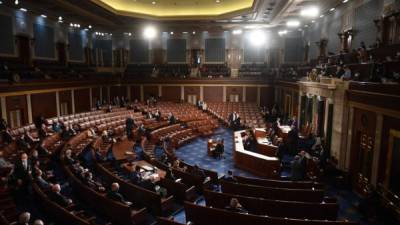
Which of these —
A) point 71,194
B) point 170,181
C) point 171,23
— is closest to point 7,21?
point 171,23

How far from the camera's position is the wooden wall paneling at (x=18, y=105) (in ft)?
47.7

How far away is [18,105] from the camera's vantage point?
15.1 meters

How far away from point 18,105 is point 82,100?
5714 millimetres

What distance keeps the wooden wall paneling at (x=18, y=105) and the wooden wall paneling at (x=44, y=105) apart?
56 centimetres

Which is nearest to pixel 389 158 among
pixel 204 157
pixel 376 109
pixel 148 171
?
pixel 376 109

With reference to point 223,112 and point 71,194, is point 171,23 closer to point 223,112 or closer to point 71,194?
point 223,112

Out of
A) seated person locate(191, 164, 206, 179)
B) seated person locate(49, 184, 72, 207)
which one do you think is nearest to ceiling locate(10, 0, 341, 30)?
seated person locate(191, 164, 206, 179)

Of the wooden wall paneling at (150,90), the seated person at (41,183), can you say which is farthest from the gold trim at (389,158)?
the wooden wall paneling at (150,90)

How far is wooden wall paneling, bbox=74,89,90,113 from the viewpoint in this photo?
2009 cm

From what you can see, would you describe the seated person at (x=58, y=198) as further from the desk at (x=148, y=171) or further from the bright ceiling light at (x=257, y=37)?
the bright ceiling light at (x=257, y=37)

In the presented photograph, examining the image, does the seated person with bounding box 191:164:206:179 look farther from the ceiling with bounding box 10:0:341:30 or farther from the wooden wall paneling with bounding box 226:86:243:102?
the wooden wall paneling with bounding box 226:86:243:102

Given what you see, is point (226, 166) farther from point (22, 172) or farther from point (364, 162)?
point (22, 172)

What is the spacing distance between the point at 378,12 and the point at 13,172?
1529 centimetres

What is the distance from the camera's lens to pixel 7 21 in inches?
679
